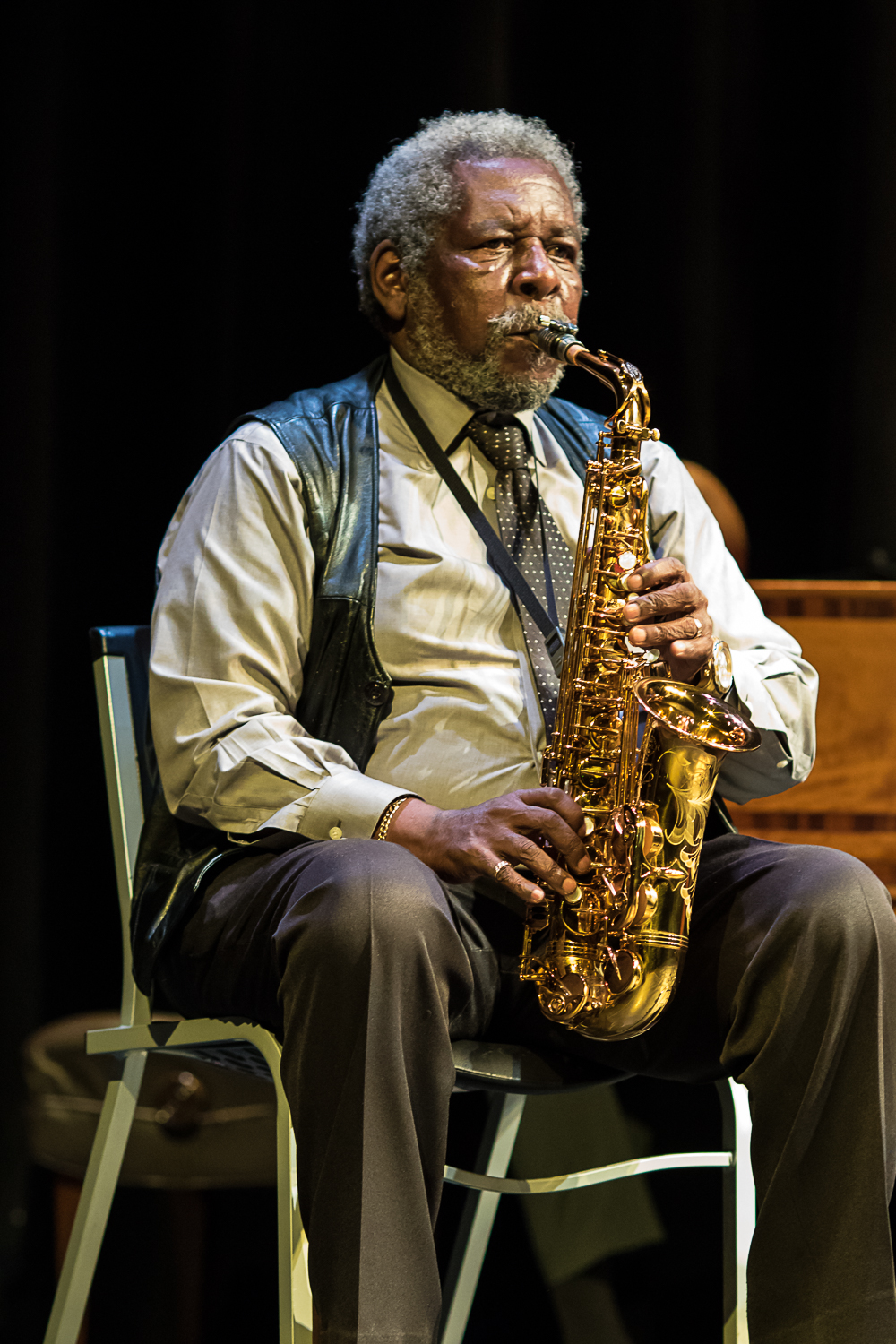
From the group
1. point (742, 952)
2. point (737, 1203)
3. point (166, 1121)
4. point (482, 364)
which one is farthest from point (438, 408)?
point (166, 1121)

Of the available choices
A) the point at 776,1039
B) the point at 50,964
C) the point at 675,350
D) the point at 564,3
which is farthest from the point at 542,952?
the point at 564,3

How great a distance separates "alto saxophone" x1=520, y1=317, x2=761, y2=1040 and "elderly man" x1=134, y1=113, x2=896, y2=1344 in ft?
0.18

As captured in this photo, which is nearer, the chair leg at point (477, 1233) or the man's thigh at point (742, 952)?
the man's thigh at point (742, 952)

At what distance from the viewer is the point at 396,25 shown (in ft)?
9.96

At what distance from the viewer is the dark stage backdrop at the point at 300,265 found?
2.83 metres

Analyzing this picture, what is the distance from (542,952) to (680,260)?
194 cm

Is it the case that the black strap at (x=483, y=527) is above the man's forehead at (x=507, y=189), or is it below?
below

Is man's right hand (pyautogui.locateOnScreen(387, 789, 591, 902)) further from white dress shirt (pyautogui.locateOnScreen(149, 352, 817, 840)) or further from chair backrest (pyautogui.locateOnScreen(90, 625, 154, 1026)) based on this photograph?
chair backrest (pyautogui.locateOnScreen(90, 625, 154, 1026))

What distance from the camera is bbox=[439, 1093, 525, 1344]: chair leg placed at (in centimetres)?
224

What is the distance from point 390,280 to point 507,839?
1.00 metres

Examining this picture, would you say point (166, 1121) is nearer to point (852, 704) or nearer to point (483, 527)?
point (483, 527)

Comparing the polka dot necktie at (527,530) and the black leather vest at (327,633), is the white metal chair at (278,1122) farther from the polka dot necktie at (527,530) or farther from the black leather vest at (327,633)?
the polka dot necktie at (527,530)

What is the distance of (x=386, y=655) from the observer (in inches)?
77.5

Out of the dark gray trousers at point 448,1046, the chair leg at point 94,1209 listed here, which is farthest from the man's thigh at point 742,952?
the chair leg at point 94,1209
